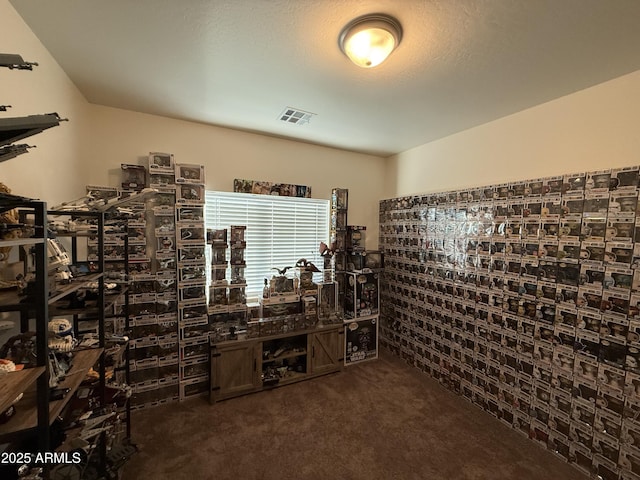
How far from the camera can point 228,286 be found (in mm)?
2762

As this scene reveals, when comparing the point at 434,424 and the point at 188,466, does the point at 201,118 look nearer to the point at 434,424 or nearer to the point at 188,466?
the point at 188,466

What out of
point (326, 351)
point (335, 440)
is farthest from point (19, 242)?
point (326, 351)

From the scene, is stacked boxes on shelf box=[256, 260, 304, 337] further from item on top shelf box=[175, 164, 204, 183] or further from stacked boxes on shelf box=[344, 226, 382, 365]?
item on top shelf box=[175, 164, 204, 183]

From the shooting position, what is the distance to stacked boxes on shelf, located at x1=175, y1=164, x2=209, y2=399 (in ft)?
8.43

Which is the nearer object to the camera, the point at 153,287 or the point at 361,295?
the point at 153,287

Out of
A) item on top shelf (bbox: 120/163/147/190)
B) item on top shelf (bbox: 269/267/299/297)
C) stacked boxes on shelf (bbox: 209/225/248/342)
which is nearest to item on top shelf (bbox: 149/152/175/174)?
item on top shelf (bbox: 120/163/147/190)

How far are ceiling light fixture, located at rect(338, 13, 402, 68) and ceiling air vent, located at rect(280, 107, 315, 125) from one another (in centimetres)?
98

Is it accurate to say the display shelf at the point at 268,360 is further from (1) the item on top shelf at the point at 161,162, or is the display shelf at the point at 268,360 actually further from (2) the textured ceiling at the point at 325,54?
(2) the textured ceiling at the point at 325,54

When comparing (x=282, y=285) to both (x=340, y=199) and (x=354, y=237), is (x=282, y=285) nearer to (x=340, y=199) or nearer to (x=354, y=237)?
(x=354, y=237)

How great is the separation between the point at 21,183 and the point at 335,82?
6.69ft

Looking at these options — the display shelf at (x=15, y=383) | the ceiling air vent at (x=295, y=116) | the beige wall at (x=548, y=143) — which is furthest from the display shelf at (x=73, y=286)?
the beige wall at (x=548, y=143)

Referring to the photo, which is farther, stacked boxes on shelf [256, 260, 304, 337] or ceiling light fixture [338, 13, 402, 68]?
stacked boxes on shelf [256, 260, 304, 337]

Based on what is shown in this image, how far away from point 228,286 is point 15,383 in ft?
6.27

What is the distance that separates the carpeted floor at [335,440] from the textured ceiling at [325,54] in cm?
281
